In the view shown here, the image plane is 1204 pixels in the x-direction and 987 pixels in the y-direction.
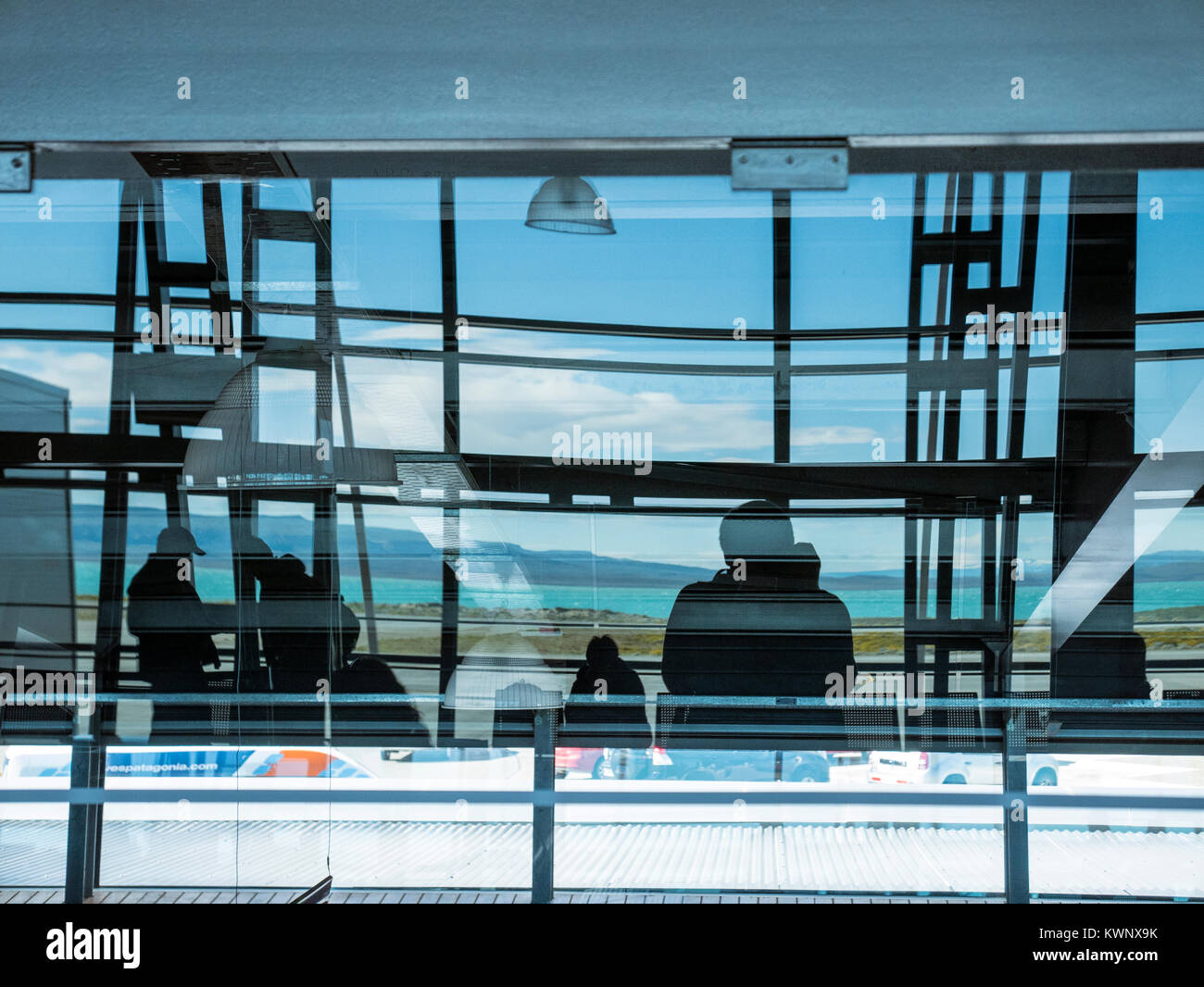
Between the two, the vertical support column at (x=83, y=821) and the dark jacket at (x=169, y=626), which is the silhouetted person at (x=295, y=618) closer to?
the dark jacket at (x=169, y=626)

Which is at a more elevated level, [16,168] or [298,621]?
[16,168]

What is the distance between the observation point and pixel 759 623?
2.09m

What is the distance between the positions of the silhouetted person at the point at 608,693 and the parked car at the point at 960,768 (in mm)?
472

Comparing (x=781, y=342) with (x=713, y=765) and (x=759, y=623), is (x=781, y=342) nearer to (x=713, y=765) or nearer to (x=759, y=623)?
(x=759, y=623)

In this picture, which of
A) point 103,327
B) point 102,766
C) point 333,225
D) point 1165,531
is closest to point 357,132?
point 333,225

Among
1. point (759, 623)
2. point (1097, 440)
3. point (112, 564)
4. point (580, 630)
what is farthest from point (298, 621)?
point (1097, 440)

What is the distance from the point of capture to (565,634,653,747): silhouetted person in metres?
2.11

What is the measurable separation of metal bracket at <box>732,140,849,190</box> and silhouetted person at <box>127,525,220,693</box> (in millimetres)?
1329

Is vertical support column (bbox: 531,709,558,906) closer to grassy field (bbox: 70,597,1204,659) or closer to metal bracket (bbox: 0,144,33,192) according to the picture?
grassy field (bbox: 70,597,1204,659)

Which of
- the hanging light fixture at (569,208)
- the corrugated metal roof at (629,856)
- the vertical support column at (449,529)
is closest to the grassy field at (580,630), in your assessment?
the vertical support column at (449,529)

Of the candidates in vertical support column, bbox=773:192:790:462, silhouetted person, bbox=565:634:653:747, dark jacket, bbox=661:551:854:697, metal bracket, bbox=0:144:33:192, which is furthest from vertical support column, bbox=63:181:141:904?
vertical support column, bbox=773:192:790:462

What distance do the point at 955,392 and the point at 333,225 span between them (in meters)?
1.29

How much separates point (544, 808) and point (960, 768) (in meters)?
0.82

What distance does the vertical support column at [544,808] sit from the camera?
2.11 metres
